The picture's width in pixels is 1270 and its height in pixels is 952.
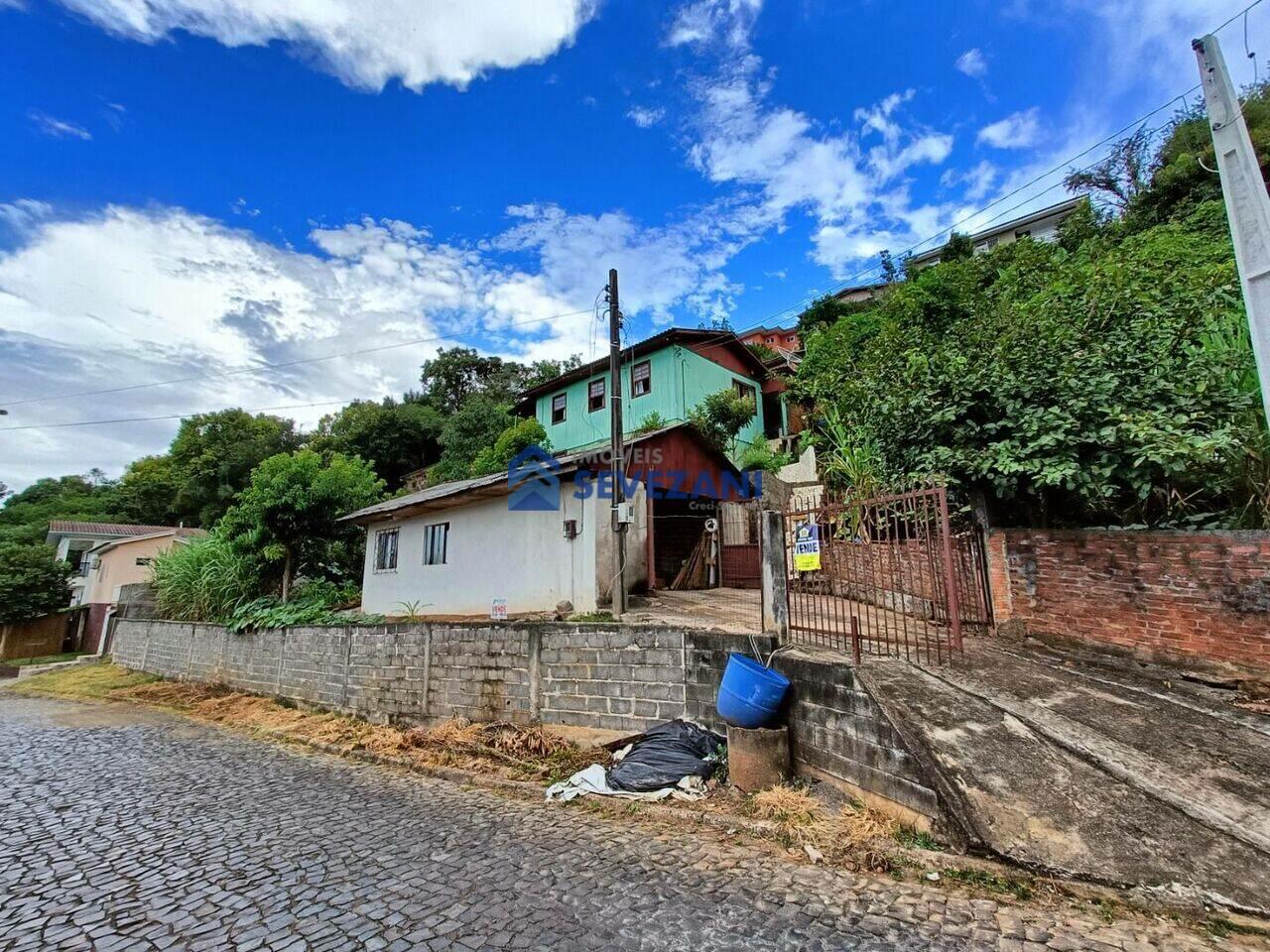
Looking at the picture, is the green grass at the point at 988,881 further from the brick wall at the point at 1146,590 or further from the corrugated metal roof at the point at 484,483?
the corrugated metal roof at the point at 484,483

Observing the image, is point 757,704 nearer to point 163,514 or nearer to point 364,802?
point 364,802

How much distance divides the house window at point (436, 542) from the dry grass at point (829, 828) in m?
9.55

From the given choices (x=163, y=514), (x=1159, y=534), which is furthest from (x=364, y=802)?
(x=163, y=514)

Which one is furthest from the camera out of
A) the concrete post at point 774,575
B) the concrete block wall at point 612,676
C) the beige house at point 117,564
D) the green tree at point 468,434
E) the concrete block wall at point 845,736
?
the beige house at point 117,564

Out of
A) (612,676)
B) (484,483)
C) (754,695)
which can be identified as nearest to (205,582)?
(484,483)

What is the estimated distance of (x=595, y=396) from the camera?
1948 centimetres

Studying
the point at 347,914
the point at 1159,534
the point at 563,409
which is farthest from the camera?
the point at 563,409

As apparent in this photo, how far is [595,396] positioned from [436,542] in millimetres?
8800

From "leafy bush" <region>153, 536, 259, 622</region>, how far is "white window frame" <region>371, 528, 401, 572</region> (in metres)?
2.71

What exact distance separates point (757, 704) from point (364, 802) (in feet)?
13.0

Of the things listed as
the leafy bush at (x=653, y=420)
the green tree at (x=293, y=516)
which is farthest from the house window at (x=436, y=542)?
the leafy bush at (x=653, y=420)

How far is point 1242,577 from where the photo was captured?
445 centimetres

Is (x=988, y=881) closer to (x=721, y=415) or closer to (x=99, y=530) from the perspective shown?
(x=721, y=415)

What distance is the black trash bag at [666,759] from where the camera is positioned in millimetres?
4969
